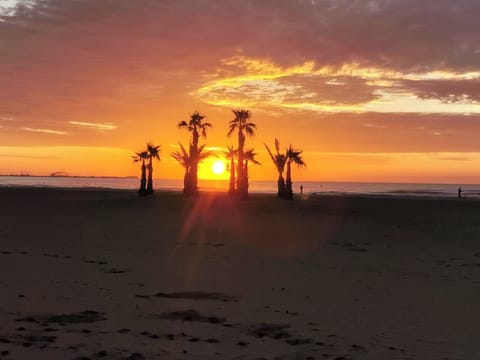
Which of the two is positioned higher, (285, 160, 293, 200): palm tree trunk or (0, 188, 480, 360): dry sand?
(285, 160, 293, 200): palm tree trunk

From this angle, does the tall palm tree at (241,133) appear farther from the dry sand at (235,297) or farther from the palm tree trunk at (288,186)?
the dry sand at (235,297)

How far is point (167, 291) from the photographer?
10.6m

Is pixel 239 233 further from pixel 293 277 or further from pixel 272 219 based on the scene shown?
pixel 293 277

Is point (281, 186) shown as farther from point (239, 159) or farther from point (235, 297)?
point (235, 297)

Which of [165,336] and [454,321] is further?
[454,321]

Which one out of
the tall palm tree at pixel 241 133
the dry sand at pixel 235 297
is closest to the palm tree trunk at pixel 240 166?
the tall palm tree at pixel 241 133

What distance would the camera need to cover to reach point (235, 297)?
10.2 meters

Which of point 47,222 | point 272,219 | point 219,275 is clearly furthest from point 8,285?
point 272,219

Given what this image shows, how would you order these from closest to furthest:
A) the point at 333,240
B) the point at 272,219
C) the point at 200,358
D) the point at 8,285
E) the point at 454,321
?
the point at 200,358, the point at 454,321, the point at 8,285, the point at 333,240, the point at 272,219

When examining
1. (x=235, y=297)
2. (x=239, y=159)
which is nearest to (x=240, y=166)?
(x=239, y=159)

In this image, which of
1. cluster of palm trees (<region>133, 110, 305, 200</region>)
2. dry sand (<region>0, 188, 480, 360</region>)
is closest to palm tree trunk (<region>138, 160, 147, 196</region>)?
cluster of palm trees (<region>133, 110, 305, 200</region>)

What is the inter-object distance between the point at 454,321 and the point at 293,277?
4.28 meters

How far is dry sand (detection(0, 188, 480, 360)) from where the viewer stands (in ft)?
23.2

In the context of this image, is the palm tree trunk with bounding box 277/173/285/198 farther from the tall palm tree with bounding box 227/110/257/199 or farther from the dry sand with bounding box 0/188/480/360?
the dry sand with bounding box 0/188/480/360
